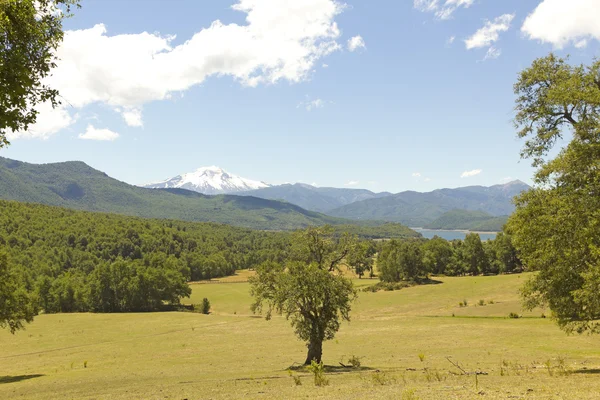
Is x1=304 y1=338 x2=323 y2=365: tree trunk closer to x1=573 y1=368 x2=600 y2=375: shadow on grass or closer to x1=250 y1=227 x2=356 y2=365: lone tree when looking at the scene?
x1=250 y1=227 x2=356 y2=365: lone tree

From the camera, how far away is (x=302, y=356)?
131 ft

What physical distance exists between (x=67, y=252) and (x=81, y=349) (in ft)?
515

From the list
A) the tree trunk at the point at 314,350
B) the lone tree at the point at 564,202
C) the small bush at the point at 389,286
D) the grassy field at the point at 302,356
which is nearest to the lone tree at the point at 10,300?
the grassy field at the point at 302,356

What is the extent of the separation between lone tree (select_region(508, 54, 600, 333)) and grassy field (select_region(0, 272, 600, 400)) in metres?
4.09

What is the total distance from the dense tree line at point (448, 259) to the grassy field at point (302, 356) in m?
37.4

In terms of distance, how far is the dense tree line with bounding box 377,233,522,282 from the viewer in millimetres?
133625

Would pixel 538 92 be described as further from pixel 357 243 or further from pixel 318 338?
pixel 318 338

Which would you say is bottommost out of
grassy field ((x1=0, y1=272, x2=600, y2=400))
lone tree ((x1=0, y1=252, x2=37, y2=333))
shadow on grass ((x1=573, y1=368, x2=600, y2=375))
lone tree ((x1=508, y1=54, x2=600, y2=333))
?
grassy field ((x1=0, y1=272, x2=600, y2=400))

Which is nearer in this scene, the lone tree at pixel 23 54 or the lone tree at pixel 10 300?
the lone tree at pixel 23 54

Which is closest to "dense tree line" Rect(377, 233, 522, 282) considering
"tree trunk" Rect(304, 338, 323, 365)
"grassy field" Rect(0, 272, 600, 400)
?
"grassy field" Rect(0, 272, 600, 400)

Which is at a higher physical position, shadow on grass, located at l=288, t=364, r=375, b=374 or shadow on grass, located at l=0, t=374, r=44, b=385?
shadow on grass, located at l=288, t=364, r=375, b=374

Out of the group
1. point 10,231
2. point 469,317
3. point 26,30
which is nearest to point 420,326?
point 469,317

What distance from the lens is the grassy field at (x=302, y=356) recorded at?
62.8 ft

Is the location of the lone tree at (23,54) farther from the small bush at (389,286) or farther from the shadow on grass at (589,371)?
the small bush at (389,286)
